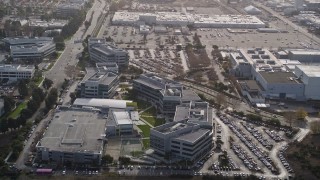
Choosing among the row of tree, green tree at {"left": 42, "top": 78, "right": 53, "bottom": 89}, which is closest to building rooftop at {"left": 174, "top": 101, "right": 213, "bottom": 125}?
the row of tree

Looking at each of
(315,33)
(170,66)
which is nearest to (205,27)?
(315,33)

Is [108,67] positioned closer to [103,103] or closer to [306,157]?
[103,103]

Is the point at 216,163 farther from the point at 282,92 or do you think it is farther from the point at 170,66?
the point at 170,66

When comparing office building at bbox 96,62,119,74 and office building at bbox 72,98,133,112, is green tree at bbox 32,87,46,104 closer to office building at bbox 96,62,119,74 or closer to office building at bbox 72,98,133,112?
office building at bbox 72,98,133,112

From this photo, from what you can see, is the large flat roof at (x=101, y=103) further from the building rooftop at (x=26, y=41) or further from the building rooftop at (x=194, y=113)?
the building rooftop at (x=26, y=41)

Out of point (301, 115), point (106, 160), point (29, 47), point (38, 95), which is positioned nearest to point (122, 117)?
point (106, 160)

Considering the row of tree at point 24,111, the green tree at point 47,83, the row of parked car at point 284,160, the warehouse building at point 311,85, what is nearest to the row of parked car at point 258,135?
the row of parked car at point 284,160
